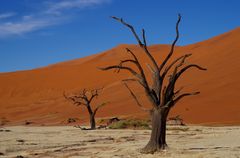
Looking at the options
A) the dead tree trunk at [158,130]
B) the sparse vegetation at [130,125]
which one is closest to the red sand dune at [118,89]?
the sparse vegetation at [130,125]

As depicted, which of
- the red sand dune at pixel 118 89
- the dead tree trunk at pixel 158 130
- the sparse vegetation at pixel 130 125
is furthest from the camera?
the red sand dune at pixel 118 89

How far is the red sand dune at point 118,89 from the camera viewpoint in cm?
3744

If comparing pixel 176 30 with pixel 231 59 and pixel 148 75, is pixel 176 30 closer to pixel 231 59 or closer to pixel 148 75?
pixel 231 59

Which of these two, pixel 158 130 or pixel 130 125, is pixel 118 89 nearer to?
pixel 130 125

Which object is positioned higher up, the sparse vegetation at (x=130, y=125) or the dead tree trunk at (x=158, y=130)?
the sparse vegetation at (x=130, y=125)

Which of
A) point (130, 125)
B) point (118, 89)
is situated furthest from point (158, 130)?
point (118, 89)

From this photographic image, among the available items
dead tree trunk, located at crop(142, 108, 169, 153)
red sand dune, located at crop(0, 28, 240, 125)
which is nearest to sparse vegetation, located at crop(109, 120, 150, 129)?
red sand dune, located at crop(0, 28, 240, 125)

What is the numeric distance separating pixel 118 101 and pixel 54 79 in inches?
1437

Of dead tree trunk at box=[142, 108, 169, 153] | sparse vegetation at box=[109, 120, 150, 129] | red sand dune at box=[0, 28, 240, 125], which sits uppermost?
red sand dune at box=[0, 28, 240, 125]

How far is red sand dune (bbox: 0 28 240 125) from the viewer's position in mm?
37438

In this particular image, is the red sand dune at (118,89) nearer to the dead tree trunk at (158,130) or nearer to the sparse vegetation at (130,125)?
the sparse vegetation at (130,125)

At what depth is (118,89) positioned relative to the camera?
191 ft

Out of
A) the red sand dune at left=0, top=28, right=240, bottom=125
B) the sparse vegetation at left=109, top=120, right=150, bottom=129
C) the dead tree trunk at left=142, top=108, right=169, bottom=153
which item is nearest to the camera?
the dead tree trunk at left=142, top=108, right=169, bottom=153

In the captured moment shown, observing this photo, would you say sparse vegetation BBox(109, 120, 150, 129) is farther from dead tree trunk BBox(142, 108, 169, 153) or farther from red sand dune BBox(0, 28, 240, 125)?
dead tree trunk BBox(142, 108, 169, 153)
